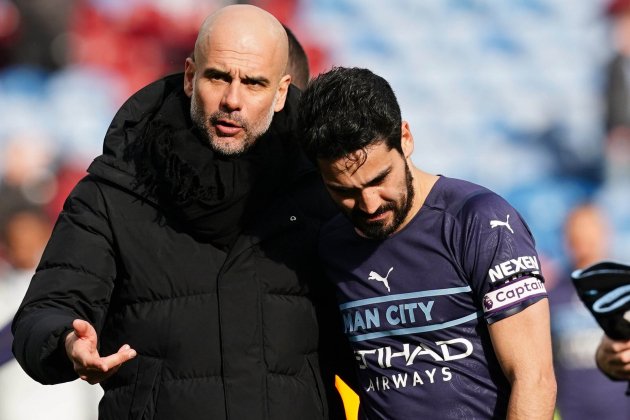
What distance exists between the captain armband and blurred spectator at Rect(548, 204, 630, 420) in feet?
12.9

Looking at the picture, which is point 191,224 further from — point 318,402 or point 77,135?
point 77,135

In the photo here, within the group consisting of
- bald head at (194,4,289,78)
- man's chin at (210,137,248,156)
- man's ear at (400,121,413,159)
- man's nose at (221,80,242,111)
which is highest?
bald head at (194,4,289,78)

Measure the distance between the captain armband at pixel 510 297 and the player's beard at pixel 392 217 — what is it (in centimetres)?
33

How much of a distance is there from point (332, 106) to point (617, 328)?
1117 mm

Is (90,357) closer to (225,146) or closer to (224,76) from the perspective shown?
(225,146)

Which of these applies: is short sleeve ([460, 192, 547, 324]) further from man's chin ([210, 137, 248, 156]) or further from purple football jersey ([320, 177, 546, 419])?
man's chin ([210, 137, 248, 156])

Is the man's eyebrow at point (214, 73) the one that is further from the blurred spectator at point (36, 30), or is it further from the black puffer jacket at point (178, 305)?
the blurred spectator at point (36, 30)

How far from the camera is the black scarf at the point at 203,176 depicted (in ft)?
9.86

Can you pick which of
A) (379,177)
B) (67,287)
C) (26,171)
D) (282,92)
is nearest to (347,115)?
(379,177)

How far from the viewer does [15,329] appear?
2951 mm

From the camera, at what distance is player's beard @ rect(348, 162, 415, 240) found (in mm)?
2908

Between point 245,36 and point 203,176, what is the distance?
1.44 ft

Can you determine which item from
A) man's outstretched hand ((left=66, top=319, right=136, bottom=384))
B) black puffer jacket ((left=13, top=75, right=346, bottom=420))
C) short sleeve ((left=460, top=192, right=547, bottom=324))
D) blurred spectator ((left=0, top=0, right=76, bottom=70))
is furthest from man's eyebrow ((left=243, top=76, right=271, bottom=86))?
blurred spectator ((left=0, top=0, right=76, bottom=70))

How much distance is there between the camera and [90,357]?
253 cm
